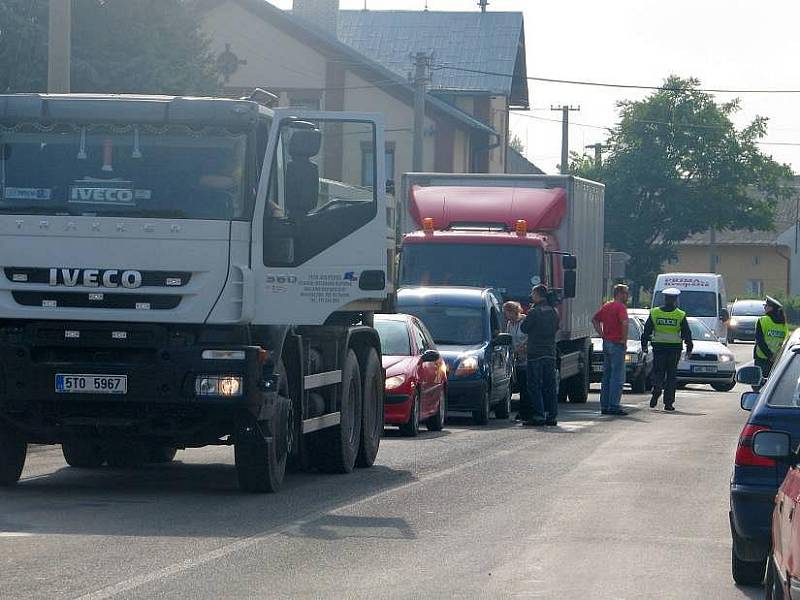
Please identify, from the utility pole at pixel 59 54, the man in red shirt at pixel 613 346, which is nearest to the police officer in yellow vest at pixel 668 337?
the man in red shirt at pixel 613 346

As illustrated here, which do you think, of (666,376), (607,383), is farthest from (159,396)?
(666,376)

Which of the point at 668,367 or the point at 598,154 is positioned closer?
the point at 668,367

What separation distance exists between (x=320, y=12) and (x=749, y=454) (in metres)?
53.6

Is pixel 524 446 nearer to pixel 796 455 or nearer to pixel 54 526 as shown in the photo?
pixel 54 526

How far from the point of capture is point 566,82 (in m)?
56.5

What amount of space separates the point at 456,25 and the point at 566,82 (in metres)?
12.6

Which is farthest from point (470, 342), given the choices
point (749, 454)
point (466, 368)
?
point (749, 454)

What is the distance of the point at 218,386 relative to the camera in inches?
481

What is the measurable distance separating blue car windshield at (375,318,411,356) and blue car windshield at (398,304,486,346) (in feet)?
7.73

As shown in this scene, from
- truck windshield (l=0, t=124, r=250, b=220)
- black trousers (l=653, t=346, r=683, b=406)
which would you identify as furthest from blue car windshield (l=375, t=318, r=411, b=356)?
truck windshield (l=0, t=124, r=250, b=220)

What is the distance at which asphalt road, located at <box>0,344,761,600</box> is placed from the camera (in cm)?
889

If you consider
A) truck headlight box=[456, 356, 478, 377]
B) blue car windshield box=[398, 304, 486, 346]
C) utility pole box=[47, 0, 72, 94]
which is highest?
utility pole box=[47, 0, 72, 94]

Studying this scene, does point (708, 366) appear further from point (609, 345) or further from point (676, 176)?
point (676, 176)

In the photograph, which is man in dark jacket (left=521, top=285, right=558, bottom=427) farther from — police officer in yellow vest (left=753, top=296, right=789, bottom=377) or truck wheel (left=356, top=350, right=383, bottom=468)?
truck wheel (left=356, top=350, right=383, bottom=468)
